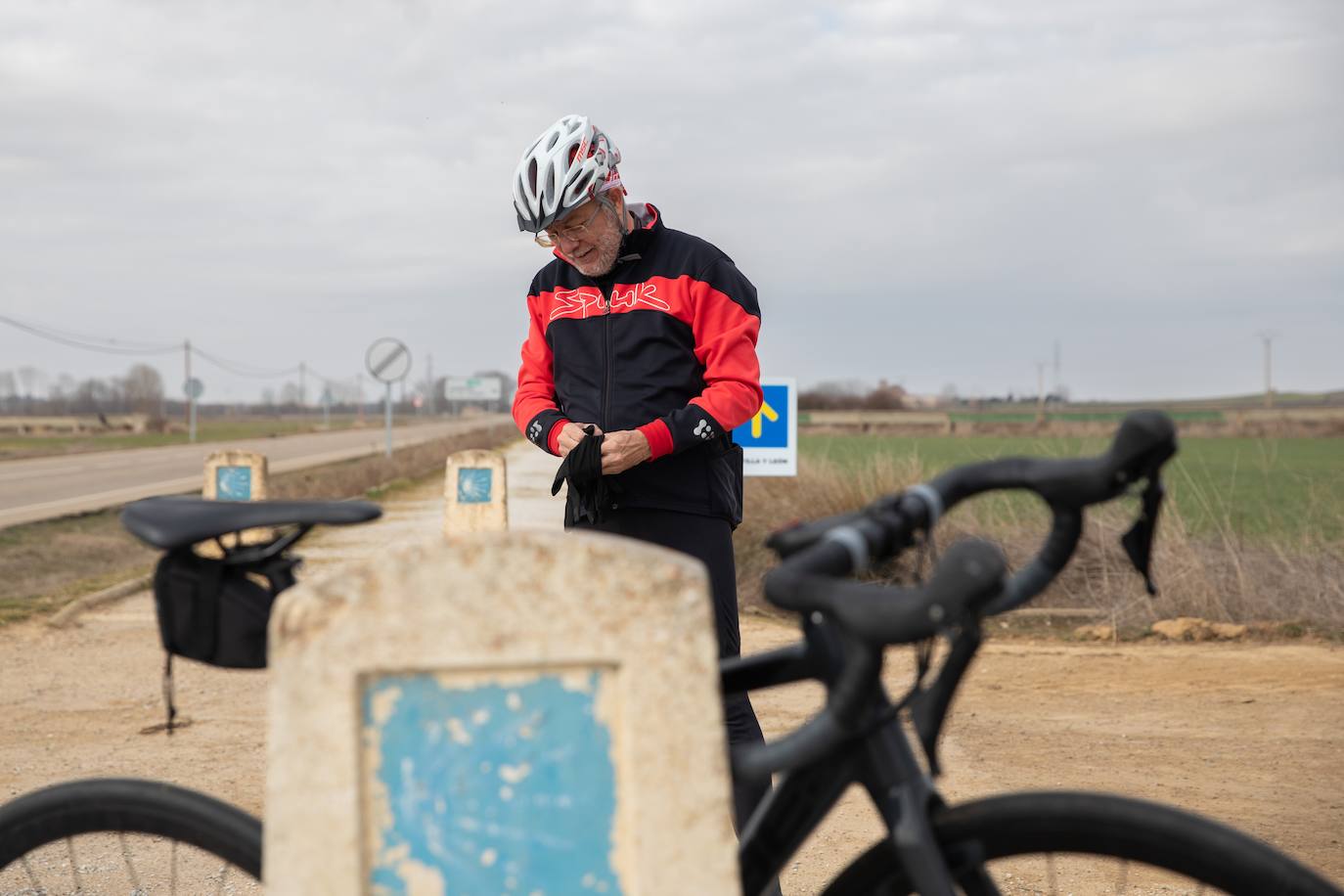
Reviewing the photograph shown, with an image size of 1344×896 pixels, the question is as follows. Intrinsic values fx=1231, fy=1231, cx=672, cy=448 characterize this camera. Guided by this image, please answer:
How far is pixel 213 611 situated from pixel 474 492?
7911mm

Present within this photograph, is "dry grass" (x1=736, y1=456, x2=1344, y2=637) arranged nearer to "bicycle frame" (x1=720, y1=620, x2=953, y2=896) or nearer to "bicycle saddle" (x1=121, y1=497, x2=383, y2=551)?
"bicycle frame" (x1=720, y1=620, x2=953, y2=896)

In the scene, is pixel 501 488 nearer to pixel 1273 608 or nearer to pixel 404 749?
pixel 1273 608

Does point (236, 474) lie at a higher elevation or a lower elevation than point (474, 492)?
higher

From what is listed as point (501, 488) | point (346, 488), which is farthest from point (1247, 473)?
point (501, 488)

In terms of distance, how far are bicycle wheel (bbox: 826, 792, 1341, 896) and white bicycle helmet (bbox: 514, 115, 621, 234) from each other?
1.64 m

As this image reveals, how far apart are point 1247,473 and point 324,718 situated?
26.0m

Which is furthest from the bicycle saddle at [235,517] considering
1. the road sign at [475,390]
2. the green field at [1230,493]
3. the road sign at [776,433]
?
the road sign at [475,390]

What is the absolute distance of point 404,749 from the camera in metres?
1.48

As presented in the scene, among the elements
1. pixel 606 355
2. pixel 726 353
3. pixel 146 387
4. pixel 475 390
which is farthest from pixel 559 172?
pixel 146 387

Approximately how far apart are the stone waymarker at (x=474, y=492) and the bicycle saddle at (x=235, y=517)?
25.7ft

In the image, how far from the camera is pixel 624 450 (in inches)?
112

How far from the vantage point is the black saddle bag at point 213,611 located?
5.92 feet

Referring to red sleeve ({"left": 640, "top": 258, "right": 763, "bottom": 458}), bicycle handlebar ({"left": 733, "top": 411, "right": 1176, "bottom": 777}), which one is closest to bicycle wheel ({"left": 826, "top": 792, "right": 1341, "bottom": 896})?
bicycle handlebar ({"left": 733, "top": 411, "right": 1176, "bottom": 777})

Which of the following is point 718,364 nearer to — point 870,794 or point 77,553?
point 870,794
